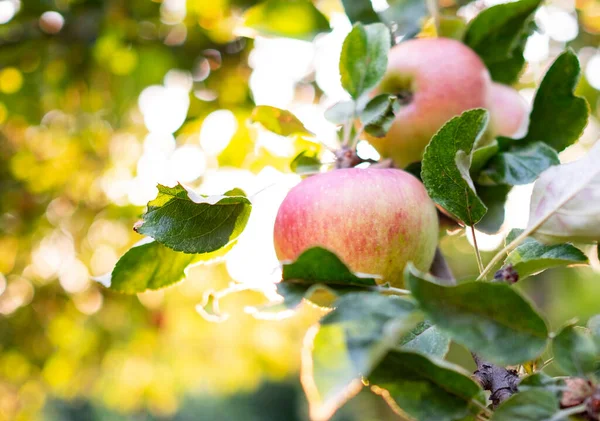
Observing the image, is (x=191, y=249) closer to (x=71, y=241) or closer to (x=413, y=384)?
(x=413, y=384)

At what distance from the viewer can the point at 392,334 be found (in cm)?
29

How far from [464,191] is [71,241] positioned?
5.74ft

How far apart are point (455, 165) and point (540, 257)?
0.31ft

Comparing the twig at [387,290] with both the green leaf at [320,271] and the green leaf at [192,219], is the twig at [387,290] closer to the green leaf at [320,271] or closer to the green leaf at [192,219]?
the green leaf at [320,271]

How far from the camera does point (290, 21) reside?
0.92m

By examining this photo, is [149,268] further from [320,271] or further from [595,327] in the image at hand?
[595,327]

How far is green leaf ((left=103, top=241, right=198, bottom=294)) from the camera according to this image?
1.90 feet

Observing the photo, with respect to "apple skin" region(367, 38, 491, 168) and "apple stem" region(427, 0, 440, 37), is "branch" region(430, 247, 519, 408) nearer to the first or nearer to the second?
"apple skin" region(367, 38, 491, 168)

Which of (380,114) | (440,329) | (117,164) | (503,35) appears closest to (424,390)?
(440,329)

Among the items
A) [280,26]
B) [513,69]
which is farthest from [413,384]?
[280,26]

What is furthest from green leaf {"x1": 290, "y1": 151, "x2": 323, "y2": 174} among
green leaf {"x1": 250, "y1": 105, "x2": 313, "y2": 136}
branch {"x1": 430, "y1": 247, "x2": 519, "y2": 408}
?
branch {"x1": 430, "y1": 247, "x2": 519, "y2": 408}

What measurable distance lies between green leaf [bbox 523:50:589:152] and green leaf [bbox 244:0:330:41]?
1.30 ft

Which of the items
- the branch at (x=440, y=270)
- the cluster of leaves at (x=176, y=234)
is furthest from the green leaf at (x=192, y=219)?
the branch at (x=440, y=270)

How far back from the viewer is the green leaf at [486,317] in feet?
1.15
